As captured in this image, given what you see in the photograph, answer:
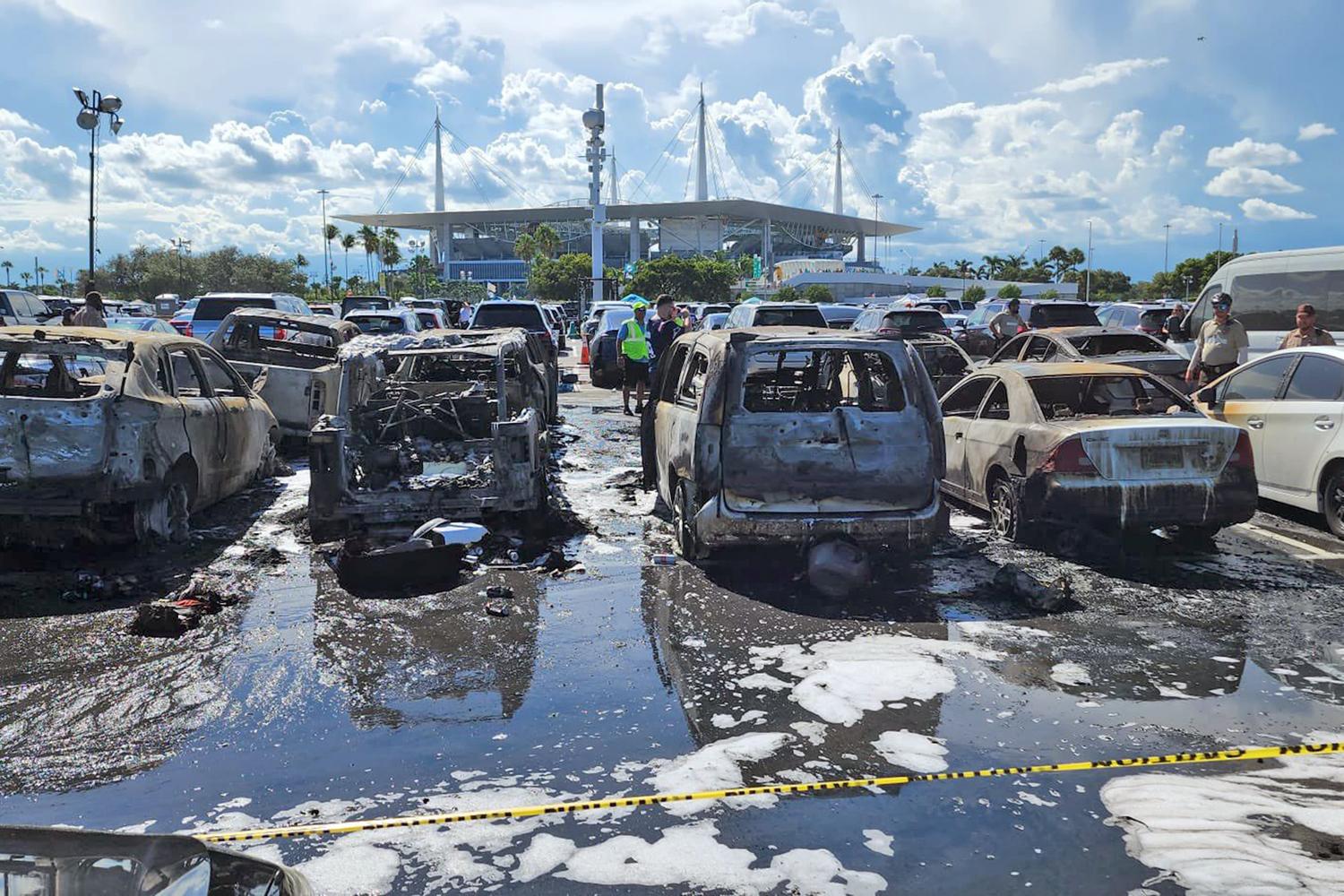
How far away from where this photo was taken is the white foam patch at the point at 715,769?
397cm

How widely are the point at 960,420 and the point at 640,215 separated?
512ft

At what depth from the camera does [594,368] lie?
2230 cm

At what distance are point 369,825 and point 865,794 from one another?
1.83m

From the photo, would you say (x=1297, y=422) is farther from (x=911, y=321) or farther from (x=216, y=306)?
(x=216, y=306)

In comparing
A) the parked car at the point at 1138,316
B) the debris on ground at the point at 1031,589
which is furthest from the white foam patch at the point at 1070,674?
the parked car at the point at 1138,316

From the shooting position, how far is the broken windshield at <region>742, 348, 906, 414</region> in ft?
25.5

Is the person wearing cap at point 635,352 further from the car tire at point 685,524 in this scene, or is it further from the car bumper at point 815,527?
the car bumper at point 815,527

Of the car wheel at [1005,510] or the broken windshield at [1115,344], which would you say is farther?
the broken windshield at [1115,344]

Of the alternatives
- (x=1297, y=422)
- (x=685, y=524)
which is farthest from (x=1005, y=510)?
(x=1297, y=422)

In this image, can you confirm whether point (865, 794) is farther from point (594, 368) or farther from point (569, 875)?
point (594, 368)

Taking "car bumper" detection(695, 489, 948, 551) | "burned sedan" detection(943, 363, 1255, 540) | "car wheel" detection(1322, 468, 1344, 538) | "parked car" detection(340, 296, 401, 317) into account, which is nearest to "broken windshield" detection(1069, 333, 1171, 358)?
"burned sedan" detection(943, 363, 1255, 540)

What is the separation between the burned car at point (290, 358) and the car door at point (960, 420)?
634 cm

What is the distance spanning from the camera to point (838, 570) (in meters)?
6.72

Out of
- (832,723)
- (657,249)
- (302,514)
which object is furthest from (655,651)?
(657,249)
